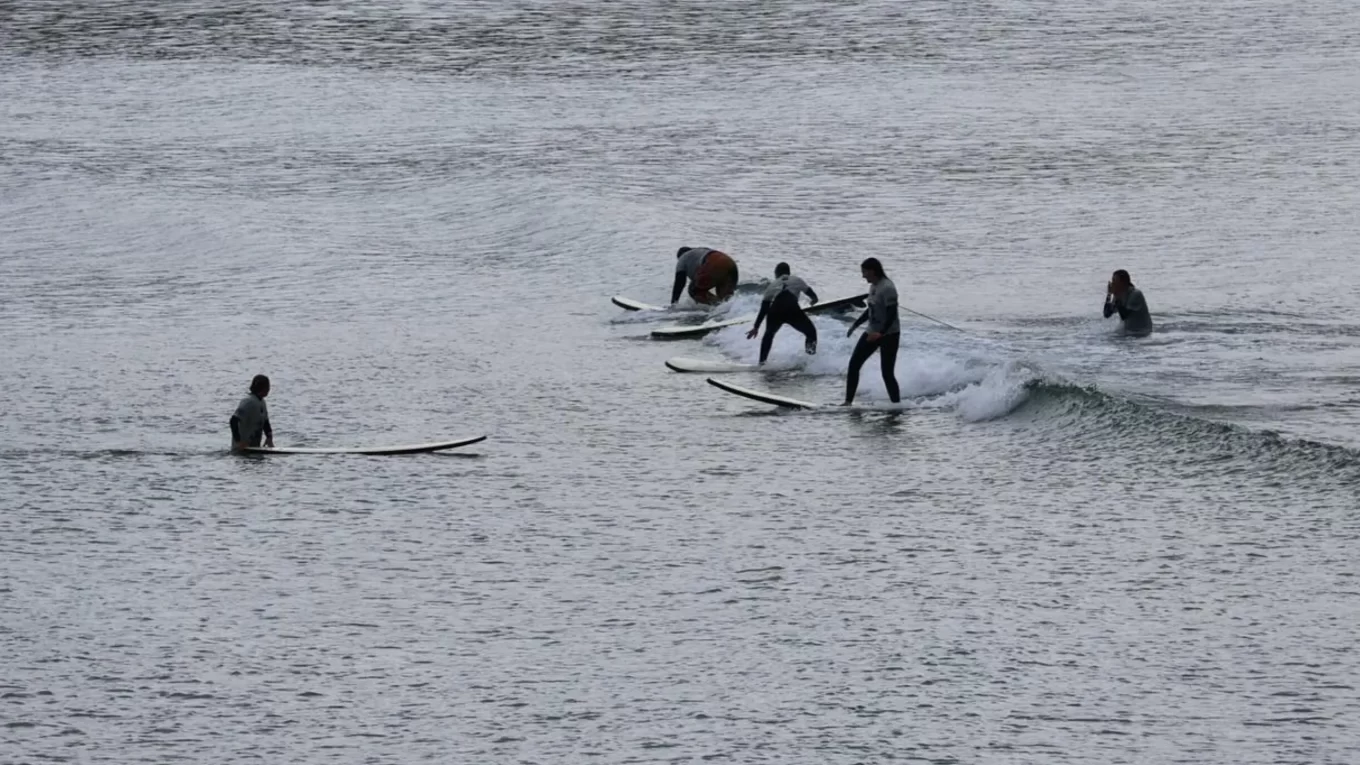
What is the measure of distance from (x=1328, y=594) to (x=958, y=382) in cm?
1143

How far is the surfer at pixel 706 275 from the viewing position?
131ft

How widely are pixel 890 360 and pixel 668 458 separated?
3.86 meters

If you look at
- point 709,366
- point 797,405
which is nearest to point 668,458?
point 797,405

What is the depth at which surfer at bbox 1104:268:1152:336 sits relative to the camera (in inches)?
1384

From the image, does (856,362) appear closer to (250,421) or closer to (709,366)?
(709,366)

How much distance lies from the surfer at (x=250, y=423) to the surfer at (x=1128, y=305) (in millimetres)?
15133

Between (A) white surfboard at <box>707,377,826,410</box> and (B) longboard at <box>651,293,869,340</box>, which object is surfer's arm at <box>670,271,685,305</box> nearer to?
(B) longboard at <box>651,293,869,340</box>

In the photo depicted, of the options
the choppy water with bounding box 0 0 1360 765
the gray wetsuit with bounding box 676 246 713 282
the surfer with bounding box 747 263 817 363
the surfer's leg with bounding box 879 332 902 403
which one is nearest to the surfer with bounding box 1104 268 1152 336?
the choppy water with bounding box 0 0 1360 765

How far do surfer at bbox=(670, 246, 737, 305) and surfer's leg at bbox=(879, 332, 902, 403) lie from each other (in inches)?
367

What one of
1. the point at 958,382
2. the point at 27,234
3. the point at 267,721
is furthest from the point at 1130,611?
the point at 27,234

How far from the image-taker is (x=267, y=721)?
18.2 m

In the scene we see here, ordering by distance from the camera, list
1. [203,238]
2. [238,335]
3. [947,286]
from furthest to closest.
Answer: [203,238] → [947,286] → [238,335]

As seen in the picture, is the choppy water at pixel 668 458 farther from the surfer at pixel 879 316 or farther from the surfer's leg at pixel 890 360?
the surfer at pixel 879 316

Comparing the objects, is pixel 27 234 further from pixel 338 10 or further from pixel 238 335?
pixel 338 10
